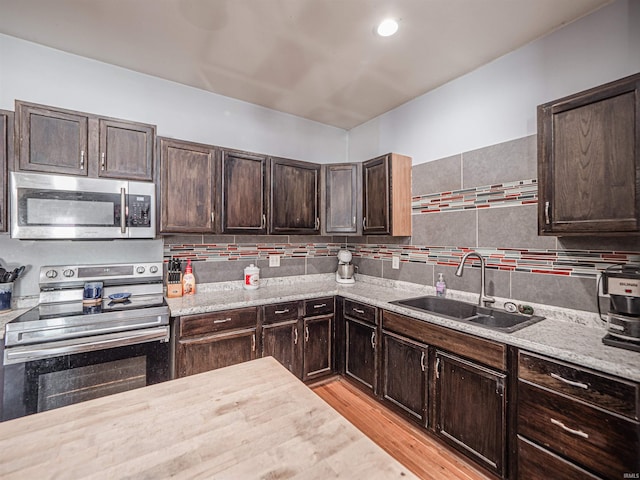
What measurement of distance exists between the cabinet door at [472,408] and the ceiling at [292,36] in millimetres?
2068

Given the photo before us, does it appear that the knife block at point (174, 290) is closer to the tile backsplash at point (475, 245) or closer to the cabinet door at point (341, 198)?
the tile backsplash at point (475, 245)

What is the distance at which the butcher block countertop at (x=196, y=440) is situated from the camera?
2.10 ft

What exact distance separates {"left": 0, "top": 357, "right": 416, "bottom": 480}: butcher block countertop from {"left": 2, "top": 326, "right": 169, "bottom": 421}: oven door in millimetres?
1004

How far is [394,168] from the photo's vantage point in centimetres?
267

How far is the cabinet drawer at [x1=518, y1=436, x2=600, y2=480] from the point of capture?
1.32m

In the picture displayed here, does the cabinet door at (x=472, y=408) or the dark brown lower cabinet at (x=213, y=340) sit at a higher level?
the dark brown lower cabinet at (x=213, y=340)

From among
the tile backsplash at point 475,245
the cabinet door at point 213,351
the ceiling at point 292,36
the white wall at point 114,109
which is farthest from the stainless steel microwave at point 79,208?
the ceiling at point 292,36

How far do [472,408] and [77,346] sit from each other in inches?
89.7

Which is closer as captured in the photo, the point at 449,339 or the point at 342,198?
the point at 449,339

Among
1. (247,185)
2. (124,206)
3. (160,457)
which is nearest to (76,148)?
(124,206)

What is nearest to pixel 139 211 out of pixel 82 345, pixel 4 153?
pixel 4 153

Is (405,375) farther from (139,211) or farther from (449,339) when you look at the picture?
(139,211)

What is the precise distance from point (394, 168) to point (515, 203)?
997mm

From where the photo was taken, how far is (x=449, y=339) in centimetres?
186
